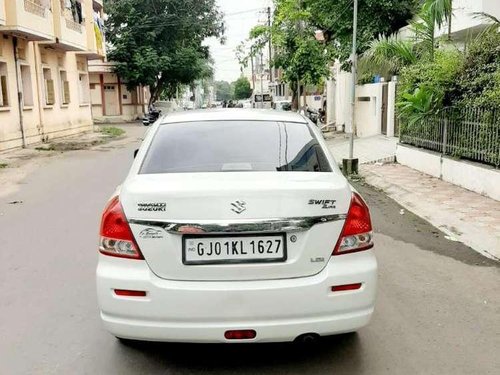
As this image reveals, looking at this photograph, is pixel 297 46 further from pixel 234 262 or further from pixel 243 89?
pixel 243 89

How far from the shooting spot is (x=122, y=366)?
3402 millimetres

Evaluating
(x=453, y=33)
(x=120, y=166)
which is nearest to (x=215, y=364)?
(x=120, y=166)

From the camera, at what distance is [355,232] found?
3.20m

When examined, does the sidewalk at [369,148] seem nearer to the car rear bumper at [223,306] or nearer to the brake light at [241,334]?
the car rear bumper at [223,306]

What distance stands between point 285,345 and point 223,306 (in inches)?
35.2

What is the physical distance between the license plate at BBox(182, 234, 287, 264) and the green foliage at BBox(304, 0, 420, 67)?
18244 mm

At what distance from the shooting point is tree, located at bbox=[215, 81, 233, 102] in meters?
161

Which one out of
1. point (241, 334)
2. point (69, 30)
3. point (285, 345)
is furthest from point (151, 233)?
point (69, 30)

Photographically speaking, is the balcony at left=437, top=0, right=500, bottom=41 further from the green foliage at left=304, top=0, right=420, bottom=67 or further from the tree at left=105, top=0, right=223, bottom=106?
the tree at left=105, top=0, right=223, bottom=106

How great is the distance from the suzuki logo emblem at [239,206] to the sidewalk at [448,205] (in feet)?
13.1

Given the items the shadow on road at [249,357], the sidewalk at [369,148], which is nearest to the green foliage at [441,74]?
the sidewalk at [369,148]

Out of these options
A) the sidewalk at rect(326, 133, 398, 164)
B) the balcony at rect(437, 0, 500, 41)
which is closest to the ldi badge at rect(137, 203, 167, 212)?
the sidewalk at rect(326, 133, 398, 164)

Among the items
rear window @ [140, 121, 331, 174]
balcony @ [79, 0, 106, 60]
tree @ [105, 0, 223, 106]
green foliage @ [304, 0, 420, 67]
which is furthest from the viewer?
tree @ [105, 0, 223, 106]

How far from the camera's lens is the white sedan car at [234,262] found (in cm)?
298
